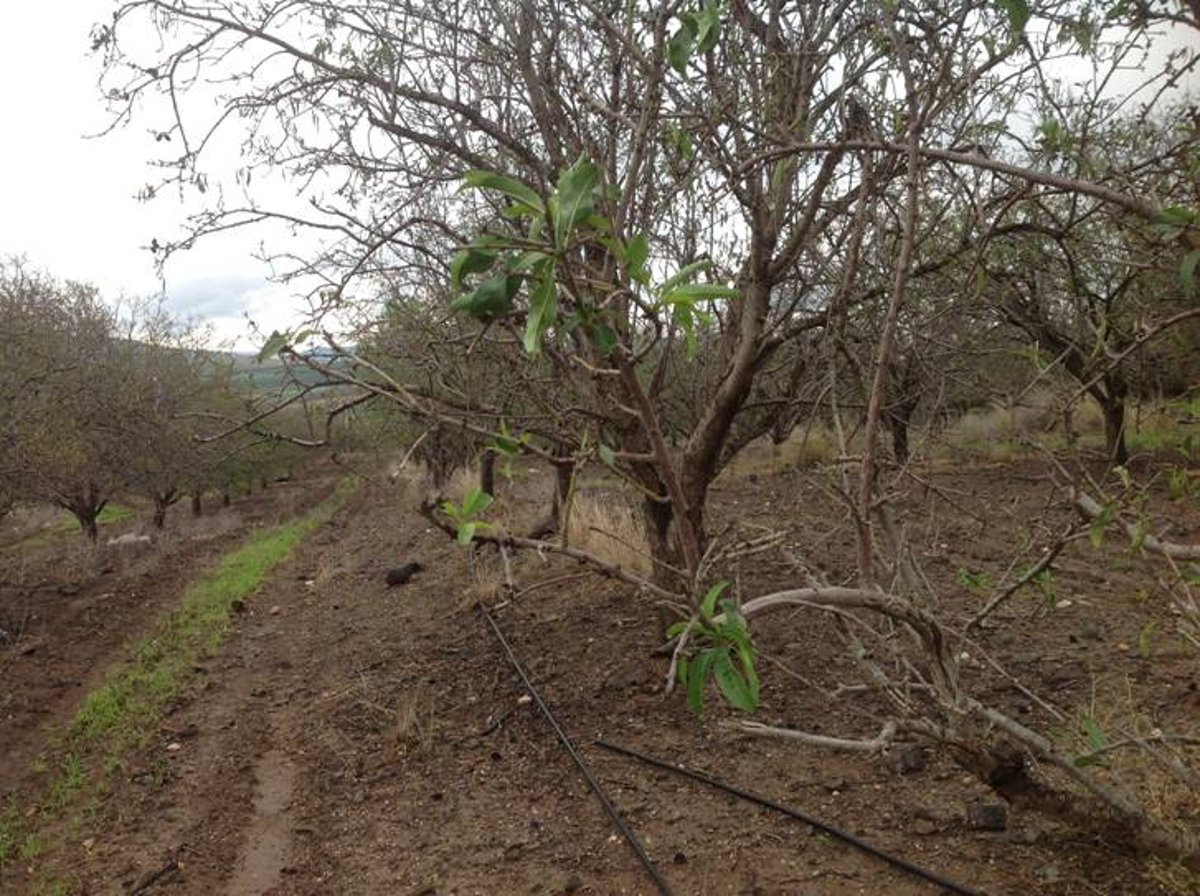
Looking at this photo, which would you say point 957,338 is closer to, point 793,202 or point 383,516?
point 793,202

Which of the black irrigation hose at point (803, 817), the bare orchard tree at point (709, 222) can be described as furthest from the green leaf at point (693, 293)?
the black irrigation hose at point (803, 817)

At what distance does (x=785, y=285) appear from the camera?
208 inches

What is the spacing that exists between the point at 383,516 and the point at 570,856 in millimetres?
15848

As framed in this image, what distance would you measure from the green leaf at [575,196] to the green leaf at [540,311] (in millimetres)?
66

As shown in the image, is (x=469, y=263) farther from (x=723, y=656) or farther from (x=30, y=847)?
(x=30, y=847)

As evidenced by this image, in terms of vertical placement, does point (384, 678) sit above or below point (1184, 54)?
below

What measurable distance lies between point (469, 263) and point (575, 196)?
0.21 m

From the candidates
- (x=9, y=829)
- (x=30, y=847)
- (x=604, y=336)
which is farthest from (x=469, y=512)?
(x=9, y=829)

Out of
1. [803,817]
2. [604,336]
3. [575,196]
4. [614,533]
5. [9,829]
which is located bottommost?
[9,829]

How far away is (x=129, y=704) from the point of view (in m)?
7.41

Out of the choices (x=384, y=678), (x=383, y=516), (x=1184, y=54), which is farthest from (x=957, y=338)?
(x=383, y=516)

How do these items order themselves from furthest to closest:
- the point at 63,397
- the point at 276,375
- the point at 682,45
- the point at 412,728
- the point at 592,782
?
the point at 63,397 → the point at 412,728 → the point at 592,782 → the point at 276,375 → the point at 682,45

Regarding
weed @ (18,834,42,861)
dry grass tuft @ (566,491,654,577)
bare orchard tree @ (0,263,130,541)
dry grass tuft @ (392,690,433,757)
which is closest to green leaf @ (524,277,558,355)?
dry grass tuft @ (392,690,433,757)

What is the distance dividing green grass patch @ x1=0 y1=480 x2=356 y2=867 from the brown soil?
192mm
